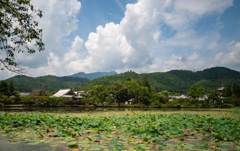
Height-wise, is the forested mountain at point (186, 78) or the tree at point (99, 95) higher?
the forested mountain at point (186, 78)

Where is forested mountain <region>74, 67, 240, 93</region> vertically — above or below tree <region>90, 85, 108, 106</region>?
above

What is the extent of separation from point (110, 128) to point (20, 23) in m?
6.55

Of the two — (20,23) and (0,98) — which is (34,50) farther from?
(0,98)

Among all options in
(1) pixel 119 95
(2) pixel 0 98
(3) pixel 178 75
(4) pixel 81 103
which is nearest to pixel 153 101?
(1) pixel 119 95

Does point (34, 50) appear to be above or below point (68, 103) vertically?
above

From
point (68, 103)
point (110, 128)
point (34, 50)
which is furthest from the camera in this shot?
point (68, 103)

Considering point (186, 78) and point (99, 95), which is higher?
point (186, 78)

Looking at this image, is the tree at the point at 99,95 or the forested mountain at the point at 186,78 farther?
the forested mountain at the point at 186,78

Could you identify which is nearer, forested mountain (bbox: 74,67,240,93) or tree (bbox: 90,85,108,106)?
tree (bbox: 90,85,108,106)

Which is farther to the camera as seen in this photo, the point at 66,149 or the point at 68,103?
the point at 68,103

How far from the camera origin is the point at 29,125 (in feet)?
18.2

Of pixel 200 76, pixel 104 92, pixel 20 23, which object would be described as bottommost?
pixel 104 92

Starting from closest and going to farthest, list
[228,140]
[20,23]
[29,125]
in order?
1. [228,140]
2. [29,125]
3. [20,23]

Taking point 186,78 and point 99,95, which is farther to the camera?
point 186,78
